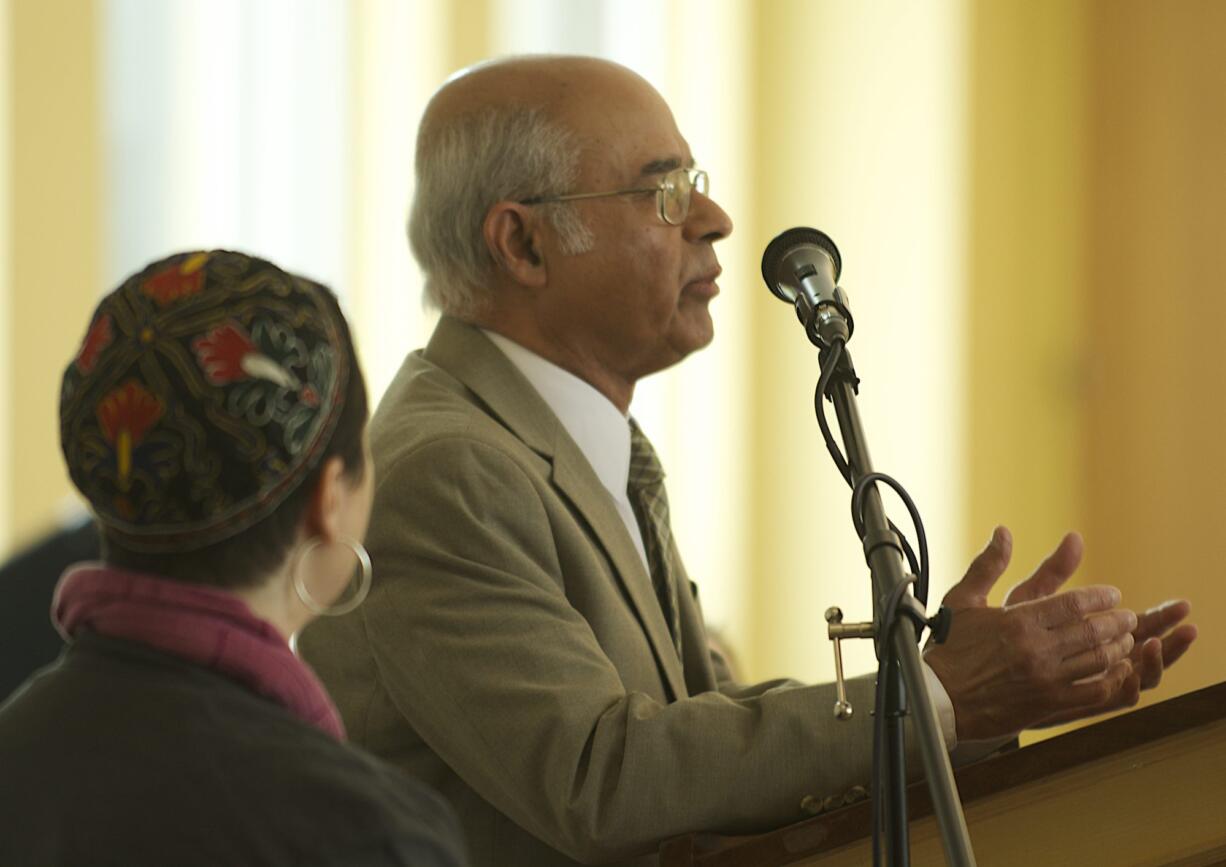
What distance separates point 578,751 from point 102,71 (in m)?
2.17

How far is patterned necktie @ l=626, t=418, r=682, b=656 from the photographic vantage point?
2148 millimetres

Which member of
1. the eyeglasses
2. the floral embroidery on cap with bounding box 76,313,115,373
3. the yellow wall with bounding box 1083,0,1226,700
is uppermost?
the floral embroidery on cap with bounding box 76,313,115,373

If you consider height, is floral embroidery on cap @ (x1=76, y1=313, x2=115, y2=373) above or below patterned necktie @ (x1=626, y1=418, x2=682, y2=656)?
above

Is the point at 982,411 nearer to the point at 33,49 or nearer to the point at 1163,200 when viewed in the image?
the point at 1163,200

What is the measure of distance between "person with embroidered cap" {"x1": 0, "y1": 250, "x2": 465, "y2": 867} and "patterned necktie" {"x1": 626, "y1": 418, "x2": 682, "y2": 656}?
1025mm

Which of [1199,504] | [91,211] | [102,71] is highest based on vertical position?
[102,71]

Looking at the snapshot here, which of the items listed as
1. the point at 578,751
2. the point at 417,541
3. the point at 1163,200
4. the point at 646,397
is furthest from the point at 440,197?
the point at 1163,200

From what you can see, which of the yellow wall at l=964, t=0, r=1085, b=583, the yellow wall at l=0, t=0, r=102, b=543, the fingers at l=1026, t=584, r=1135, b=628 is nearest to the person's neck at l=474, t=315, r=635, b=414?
the fingers at l=1026, t=584, r=1135, b=628

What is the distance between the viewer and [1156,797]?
1499mm

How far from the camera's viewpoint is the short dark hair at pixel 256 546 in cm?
110

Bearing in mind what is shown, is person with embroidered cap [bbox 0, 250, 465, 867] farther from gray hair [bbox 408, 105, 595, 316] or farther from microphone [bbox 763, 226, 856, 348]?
gray hair [bbox 408, 105, 595, 316]

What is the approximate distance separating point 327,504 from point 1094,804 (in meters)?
0.81

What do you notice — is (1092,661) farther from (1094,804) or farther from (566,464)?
(566,464)

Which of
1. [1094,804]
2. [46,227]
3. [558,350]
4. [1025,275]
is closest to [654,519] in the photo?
[558,350]
